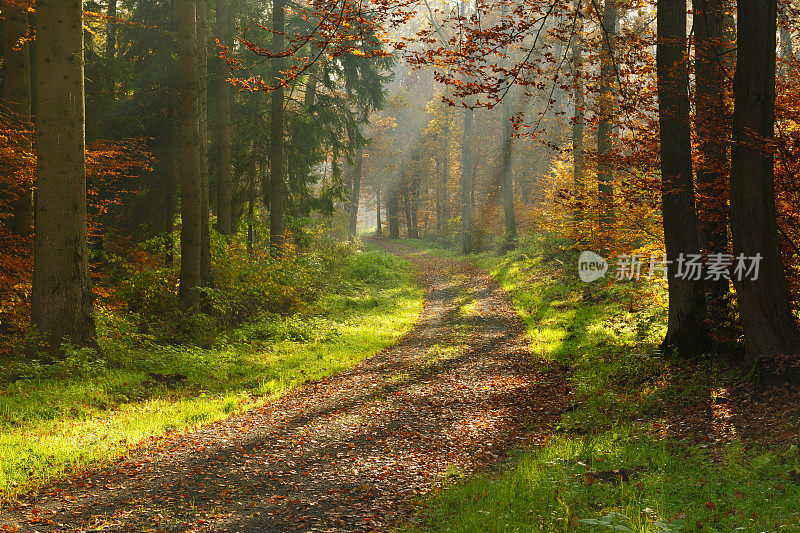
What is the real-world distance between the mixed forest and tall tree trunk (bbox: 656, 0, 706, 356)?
3 cm

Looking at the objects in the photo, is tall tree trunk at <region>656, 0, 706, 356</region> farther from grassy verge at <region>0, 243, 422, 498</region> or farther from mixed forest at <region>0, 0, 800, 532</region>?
grassy verge at <region>0, 243, 422, 498</region>

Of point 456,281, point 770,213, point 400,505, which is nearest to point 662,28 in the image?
point 770,213

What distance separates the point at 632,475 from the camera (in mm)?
4926

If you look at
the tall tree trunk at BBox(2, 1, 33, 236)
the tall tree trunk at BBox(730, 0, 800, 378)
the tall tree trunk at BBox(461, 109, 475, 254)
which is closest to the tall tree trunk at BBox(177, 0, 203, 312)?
the tall tree trunk at BBox(2, 1, 33, 236)

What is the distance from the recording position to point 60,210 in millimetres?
8109

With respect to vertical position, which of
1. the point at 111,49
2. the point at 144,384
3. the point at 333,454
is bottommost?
the point at 333,454

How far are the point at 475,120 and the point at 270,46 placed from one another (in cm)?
2554

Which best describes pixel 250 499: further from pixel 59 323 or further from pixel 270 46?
pixel 270 46

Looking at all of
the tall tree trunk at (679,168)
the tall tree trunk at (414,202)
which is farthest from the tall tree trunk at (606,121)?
the tall tree trunk at (414,202)

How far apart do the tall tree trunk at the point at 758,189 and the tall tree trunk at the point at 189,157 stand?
9.62m

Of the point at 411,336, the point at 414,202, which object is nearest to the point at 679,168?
the point at 411,336

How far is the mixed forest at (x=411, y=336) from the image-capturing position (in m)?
4.87

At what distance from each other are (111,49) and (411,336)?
13721 mm

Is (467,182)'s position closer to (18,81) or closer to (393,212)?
(393,212)
